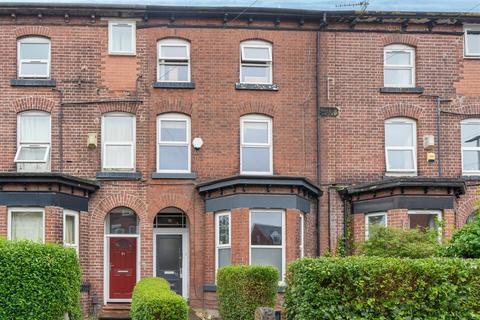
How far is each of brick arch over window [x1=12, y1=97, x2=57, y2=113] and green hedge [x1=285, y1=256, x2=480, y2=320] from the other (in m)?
14.4

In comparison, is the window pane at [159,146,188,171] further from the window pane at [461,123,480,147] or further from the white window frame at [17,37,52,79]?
the window pane at [461,123,480,147]

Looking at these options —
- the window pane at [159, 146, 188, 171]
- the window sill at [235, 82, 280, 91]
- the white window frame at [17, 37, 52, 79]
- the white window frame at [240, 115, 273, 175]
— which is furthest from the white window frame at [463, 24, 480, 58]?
the white window frame at [17, 37, 52, 79]

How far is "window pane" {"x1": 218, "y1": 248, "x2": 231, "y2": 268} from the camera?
76.4 feet

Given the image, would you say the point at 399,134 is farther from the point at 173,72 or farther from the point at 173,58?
the point at 173,58

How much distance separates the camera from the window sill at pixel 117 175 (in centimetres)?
2408

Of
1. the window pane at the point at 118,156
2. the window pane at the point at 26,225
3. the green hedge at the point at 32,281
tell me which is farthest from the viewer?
the window pane at the point at 118,156

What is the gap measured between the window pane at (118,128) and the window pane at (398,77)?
8547 mm

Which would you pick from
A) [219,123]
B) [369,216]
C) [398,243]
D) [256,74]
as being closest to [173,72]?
[219,123]

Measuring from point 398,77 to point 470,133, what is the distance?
3.01m

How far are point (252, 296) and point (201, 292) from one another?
6375mm

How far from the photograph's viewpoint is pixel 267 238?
22.9m

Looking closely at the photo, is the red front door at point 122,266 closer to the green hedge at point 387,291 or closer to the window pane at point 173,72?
the window pane at point 173,72

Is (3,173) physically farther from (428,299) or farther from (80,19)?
(428,299)

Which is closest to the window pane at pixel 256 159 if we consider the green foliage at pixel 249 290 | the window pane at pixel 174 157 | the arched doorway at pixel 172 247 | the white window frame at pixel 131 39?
the window pane at pixel 174 157
